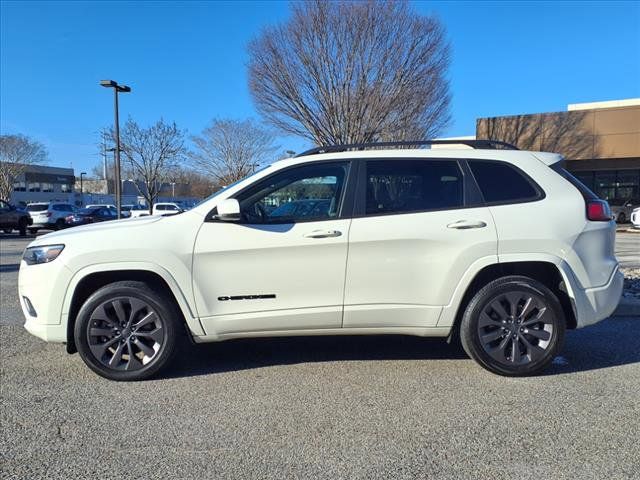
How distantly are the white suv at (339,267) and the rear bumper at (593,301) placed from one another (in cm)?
1

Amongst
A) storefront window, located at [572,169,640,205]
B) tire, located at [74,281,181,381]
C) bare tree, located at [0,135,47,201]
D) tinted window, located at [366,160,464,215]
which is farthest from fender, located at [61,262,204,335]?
bare tree, located at [0,135,47,201]

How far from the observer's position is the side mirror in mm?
3697

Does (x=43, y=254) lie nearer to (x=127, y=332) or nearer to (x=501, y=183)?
(x=127, y=332)

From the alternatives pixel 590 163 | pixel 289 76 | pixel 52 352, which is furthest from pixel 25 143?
pixel 52 352

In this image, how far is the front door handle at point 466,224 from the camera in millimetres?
3871

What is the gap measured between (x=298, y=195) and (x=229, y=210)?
0.63 meters

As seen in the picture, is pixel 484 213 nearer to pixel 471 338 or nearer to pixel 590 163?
pixel 471 338

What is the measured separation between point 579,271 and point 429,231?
50.1 inches

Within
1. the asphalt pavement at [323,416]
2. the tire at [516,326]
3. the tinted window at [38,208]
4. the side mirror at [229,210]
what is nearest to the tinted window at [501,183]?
the tire at [516,326]

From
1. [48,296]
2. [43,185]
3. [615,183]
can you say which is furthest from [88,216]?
[43,185]

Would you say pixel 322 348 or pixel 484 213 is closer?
pixel 484 213

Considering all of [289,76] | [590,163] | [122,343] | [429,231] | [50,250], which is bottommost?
[122,343]

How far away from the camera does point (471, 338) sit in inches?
155

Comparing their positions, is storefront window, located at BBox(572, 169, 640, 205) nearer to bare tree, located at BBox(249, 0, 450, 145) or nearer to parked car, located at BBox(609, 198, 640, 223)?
parked car, located at BBox(609, 198, 640, 223)
